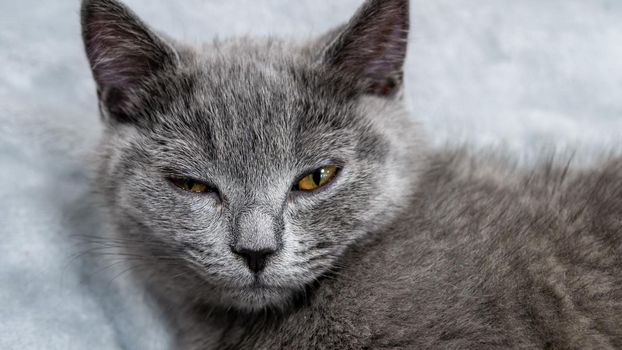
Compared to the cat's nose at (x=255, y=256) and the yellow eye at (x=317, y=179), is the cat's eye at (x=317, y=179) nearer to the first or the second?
the yellow eye at (x=317, y=179)

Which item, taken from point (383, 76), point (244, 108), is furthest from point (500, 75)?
point (244, 108)

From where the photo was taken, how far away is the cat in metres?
1.41

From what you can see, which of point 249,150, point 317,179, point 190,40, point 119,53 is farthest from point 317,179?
point 190,40

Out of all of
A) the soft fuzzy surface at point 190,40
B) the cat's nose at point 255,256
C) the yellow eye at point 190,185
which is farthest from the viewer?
the soft fuzzy surface at point 190,40

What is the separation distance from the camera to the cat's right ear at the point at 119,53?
1497mm

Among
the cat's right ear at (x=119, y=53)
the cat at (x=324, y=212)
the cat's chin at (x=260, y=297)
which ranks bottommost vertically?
the cat's chin at (x=260, y=297)

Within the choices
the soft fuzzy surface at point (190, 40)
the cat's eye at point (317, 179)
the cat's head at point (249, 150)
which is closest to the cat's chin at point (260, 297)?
the cat's head at point (249, 150)

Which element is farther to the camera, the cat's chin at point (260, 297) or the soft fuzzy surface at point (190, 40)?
the soft fuzzy surface at point (190, 40)

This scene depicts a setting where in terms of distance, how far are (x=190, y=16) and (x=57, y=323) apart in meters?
0.98

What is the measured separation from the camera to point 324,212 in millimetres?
1459

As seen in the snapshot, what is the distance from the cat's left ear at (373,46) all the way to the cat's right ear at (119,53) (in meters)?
0.35

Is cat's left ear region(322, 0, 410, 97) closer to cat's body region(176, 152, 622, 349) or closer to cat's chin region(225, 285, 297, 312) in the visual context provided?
cat's body region(176, 152, 622, 349)

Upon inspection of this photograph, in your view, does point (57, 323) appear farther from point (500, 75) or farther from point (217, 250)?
point (500, 75)

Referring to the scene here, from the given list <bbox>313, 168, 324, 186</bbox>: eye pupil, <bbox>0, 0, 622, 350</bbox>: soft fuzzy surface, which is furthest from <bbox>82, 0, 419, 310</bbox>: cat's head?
<bbox>0, 0, 622, 350</bbox>: soft fuzzy surface
